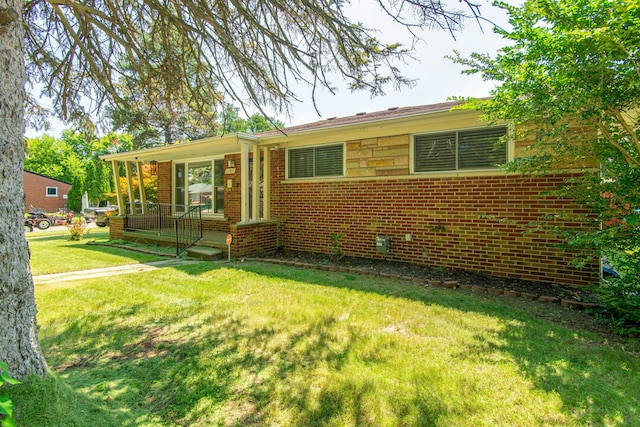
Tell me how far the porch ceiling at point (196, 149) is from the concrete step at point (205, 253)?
2.70 meters

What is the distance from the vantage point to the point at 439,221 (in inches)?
258

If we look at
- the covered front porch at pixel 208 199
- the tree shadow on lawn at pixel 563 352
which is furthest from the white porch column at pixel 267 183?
Result: the tree shadow on lawn at pixel 563 352

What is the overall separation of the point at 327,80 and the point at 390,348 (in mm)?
3624

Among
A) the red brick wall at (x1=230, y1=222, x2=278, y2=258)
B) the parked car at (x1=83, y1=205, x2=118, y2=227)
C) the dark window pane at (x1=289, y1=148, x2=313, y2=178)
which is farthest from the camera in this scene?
the parked car at (x1=83, y1=205, x2=118, y2=227)

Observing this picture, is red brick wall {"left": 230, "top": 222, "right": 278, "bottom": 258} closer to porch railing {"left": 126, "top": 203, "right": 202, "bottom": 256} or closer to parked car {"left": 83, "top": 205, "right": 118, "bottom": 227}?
porch railing {"left": 126, "top": 203, "right": 202, "bottom": 256}

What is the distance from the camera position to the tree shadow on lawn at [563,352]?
2348 mm

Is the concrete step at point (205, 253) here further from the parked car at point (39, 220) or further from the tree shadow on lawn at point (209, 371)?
the parked car at point (39, 220)

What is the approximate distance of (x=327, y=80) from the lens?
15.9 ft

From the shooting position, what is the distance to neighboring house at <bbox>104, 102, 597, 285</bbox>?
576 centimetres

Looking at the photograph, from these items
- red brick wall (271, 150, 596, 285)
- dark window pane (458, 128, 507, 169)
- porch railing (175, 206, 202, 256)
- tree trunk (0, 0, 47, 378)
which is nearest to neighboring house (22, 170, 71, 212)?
porch railing (175, 206, 202, 256)

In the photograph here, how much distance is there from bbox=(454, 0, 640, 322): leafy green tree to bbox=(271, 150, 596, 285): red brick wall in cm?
140

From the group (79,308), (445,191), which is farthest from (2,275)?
(445,191)

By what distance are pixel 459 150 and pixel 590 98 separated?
9.78 ft

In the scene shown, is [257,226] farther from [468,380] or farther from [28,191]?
[28,191]
